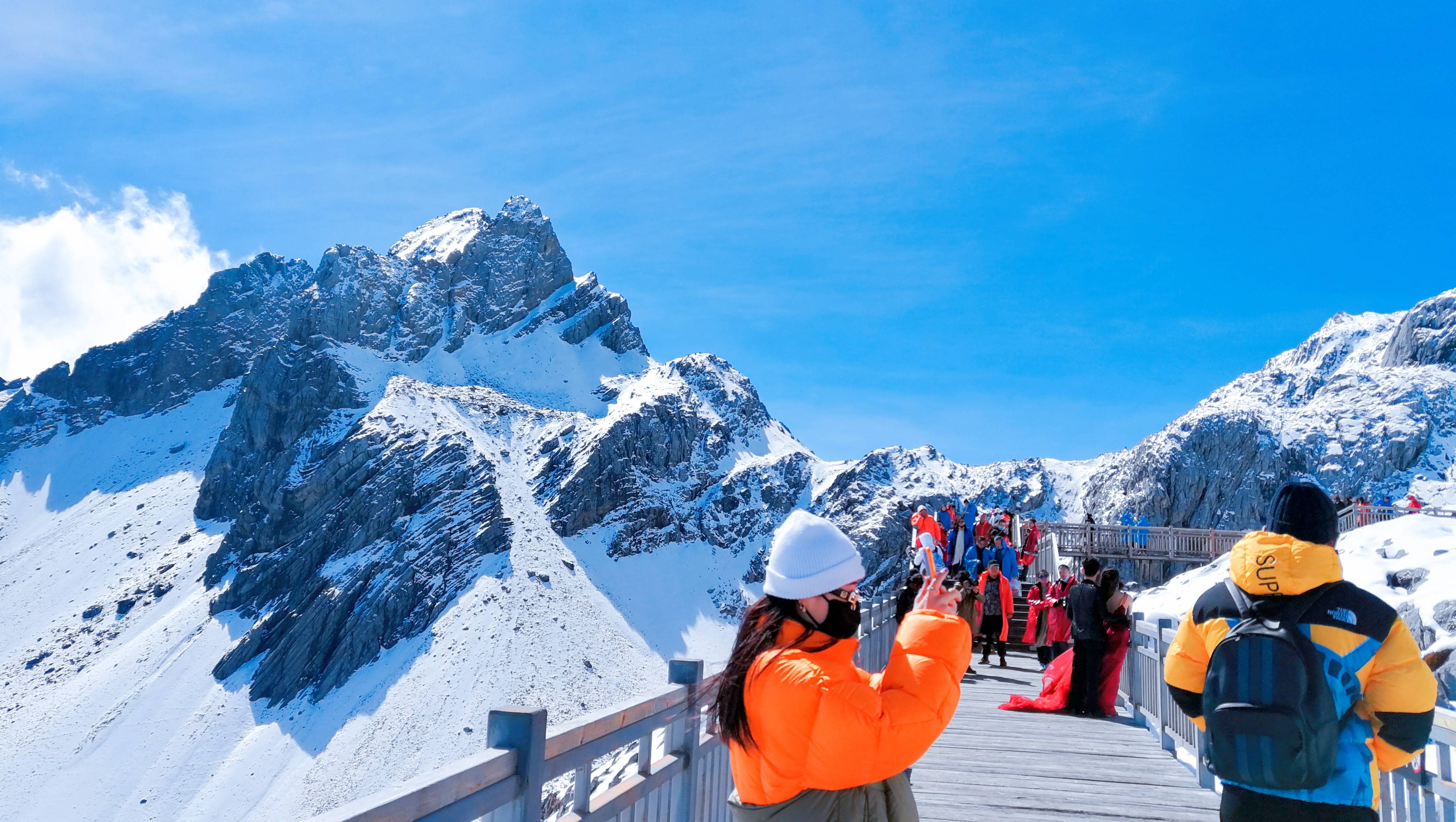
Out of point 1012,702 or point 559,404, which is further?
point 559,404

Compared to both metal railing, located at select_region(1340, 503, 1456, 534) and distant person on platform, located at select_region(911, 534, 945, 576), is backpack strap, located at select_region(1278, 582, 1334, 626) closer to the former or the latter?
distant person on platform, located at select_region(911, 534, 945, 576)

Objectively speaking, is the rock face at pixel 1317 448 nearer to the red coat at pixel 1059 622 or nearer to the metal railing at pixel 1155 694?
the red coat at pixel 1059 622

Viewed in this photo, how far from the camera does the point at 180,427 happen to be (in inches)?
6781

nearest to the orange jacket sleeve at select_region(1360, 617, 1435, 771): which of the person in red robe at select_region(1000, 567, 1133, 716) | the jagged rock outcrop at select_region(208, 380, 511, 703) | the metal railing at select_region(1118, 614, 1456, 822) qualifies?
the metal railing at select_region(1118, 614, 1456, 822)

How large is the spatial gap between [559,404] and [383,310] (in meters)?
39.4

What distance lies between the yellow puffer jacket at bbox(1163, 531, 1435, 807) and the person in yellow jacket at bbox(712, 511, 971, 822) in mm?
1205

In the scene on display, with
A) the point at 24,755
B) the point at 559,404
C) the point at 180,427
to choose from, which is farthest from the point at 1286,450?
the point at 180,427

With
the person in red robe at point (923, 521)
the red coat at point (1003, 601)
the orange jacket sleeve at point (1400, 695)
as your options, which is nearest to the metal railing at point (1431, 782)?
the orange jacket sleeve at point (1400, 695)

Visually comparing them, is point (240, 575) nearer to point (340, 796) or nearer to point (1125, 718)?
point (340, 796)

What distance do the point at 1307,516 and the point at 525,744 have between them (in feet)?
8.23

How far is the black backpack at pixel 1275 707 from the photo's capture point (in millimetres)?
2580

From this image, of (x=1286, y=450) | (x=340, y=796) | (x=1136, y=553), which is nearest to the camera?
(x=1136, y=553)

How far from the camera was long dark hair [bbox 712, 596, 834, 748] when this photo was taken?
2359 millimetres

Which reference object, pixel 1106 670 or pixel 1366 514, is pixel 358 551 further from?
pixel 1106 670
